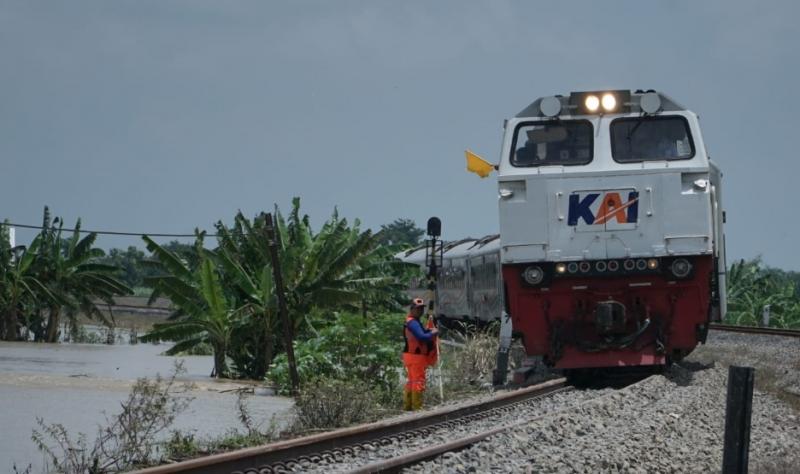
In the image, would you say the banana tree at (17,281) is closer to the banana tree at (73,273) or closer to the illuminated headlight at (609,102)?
the banana tree at (73,273)

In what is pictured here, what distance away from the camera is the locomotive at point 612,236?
11.6m

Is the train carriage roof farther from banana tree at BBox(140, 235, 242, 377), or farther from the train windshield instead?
the train windshield

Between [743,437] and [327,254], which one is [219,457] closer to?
[743,437]

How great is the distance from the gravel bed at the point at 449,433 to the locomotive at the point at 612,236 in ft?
1.58

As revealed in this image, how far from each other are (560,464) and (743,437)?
1631 mm

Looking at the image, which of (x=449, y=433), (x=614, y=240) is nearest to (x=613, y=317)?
(x=614, y=240)

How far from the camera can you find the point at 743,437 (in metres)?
6.11

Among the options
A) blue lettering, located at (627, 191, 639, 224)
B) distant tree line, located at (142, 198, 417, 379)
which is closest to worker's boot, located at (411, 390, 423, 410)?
blue lettering, located at (627, 191, 639, 224)

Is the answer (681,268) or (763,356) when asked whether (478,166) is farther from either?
(763,356)

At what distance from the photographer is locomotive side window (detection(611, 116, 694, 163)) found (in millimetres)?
11945

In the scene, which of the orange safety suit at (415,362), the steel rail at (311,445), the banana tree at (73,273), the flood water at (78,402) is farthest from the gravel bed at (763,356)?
the banana tree at (73,273)

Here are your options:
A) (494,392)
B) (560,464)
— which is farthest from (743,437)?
(494,392)

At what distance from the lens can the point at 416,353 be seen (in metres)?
12.3

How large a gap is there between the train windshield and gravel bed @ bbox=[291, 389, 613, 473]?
8.96 feet
